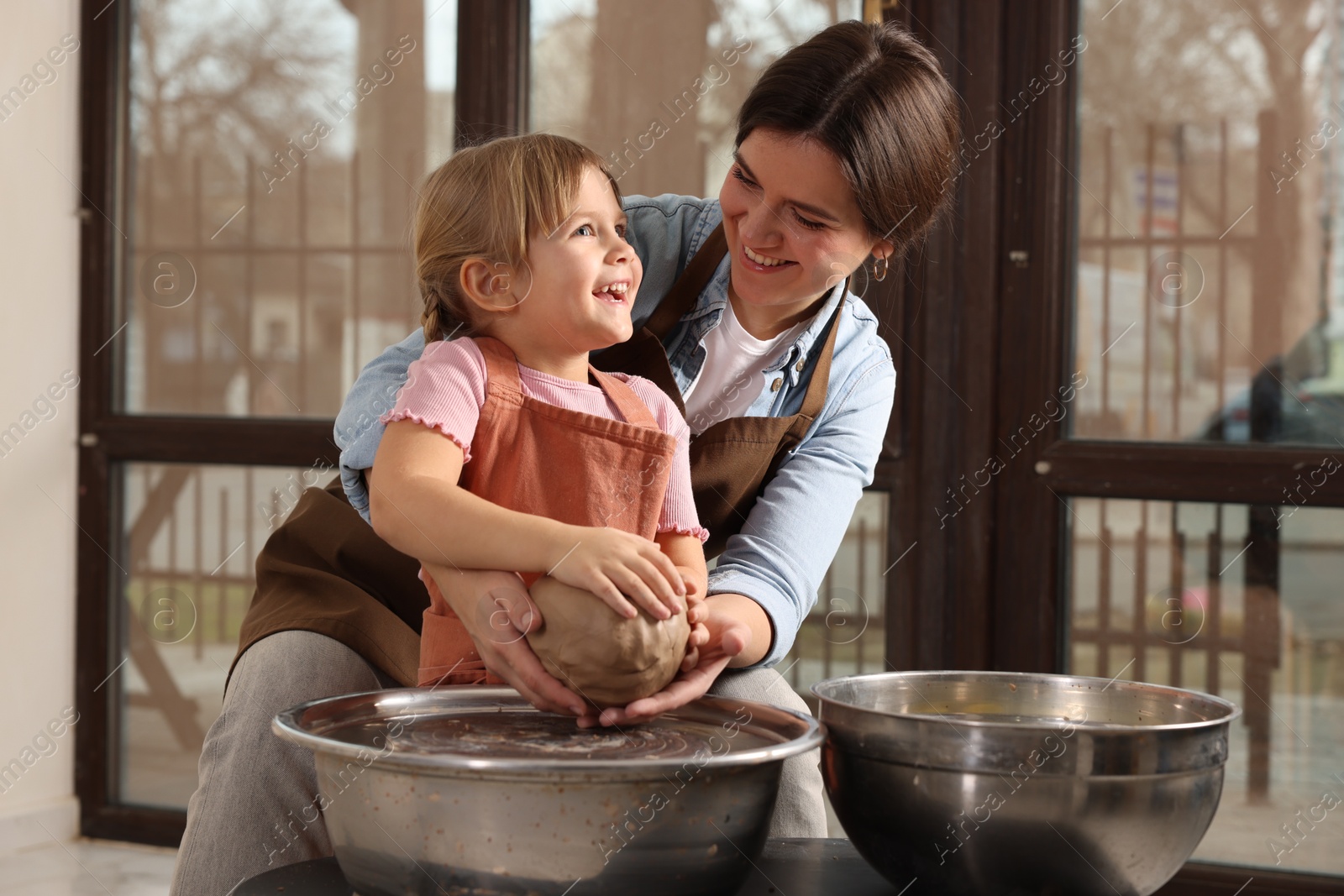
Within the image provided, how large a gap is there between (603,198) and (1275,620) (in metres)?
1.41

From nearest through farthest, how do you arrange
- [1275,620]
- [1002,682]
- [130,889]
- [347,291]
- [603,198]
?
[1002,682]
[603,198]
[1275,620]
[130,889]
[347,291]

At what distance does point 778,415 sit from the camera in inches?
52.5

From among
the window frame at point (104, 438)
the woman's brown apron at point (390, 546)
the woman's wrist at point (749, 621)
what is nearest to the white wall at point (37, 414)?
the window frame at point (104, 438)

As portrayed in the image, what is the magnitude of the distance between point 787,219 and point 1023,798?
2.08 ft

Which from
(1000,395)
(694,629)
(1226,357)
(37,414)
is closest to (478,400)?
(694,629)

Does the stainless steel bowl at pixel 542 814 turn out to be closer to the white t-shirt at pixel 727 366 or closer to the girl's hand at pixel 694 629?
the girl's hand at pixel 694 629

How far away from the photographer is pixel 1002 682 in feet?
3.24

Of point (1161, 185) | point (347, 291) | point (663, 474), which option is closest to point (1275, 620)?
point (1161, 185)

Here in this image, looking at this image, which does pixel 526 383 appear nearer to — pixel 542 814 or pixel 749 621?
pixel 749 621

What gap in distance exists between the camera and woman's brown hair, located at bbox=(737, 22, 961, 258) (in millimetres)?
1193

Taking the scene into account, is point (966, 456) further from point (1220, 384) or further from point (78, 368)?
point (78, 368)

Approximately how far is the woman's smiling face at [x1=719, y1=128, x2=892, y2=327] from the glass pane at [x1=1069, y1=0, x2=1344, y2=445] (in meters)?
0.90

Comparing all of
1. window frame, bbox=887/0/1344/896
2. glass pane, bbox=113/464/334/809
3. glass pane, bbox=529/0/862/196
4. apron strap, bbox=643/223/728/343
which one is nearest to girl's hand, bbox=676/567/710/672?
apron strap, bbox=643/223/728/343

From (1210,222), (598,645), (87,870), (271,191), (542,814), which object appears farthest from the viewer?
(271,191)
